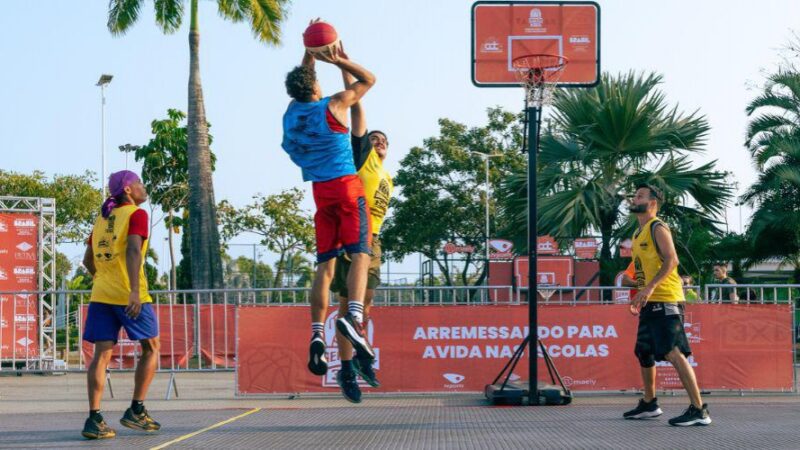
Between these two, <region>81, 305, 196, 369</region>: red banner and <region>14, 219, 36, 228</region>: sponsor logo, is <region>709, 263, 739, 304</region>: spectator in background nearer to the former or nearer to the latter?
<region>81, 305, 196, 369</region>: red banner

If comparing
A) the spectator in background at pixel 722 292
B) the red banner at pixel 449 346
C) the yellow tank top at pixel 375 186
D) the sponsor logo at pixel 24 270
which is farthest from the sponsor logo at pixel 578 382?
the sponsor logo at pixel 24 270

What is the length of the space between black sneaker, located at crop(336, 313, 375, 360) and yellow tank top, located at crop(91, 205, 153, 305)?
2486 mm

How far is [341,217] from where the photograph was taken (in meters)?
5.92

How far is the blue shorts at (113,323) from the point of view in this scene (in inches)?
308

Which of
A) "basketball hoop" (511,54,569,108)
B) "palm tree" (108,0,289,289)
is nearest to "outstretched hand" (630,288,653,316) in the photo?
"basketball hoop" (511,54,569,108)

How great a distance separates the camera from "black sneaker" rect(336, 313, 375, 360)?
586 centimetres

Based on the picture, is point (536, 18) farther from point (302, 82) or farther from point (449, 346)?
point (302, 82)

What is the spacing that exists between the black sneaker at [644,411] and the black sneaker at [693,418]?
577mm

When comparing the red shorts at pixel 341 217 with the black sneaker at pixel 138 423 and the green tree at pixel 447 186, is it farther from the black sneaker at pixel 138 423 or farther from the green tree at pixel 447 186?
the green tree at pixel 447 186

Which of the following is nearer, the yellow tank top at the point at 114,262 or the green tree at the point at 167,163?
the yellow tank top at the point at 114,262

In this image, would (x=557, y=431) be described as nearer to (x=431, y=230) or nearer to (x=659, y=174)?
(x=659, y=174)

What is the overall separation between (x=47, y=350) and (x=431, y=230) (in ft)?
89.9

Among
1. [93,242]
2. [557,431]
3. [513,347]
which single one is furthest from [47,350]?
[557,431]

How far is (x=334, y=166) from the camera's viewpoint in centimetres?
585
